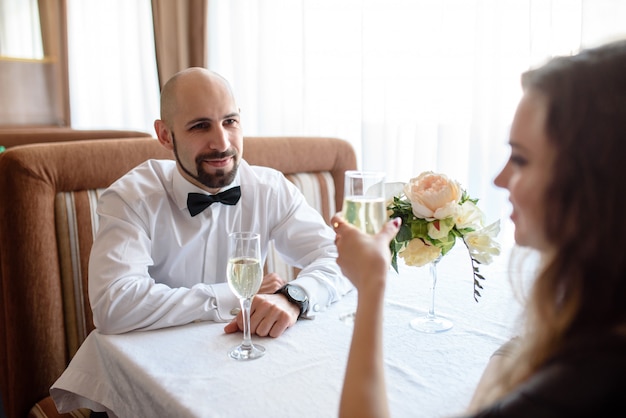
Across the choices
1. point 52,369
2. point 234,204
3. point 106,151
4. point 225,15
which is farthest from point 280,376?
point 225,15

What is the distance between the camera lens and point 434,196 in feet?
4.21

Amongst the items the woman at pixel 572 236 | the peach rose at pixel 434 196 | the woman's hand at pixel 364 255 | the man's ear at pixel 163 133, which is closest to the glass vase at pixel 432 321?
the peach rose at pixel 434 196

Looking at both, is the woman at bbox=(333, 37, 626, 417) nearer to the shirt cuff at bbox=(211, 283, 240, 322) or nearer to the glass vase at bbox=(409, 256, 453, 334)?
the glass vase at bbox=(409, 256, 453, 334)

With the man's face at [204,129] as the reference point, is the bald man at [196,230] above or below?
below

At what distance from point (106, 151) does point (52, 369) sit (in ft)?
2.42

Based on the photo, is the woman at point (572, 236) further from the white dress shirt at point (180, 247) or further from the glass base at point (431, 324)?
the white dress shirt at point (180, 247)

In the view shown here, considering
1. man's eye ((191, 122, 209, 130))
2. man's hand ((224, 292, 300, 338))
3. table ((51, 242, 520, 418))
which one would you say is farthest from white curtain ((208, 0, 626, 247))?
man's hand ((224, 292, 300, 338))

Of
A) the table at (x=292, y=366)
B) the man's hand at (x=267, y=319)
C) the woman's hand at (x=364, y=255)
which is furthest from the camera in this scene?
the man's hand at (x=267, y=319)

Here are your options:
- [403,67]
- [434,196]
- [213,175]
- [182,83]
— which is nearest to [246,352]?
[434,196]

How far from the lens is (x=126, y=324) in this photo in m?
1.44

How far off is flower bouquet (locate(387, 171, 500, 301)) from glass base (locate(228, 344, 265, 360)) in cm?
38

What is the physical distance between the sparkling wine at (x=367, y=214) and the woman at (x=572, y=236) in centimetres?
33

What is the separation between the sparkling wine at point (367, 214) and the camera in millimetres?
1128

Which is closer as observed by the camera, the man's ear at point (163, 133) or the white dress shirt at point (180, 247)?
the white dress shirt at point (180, 247)
